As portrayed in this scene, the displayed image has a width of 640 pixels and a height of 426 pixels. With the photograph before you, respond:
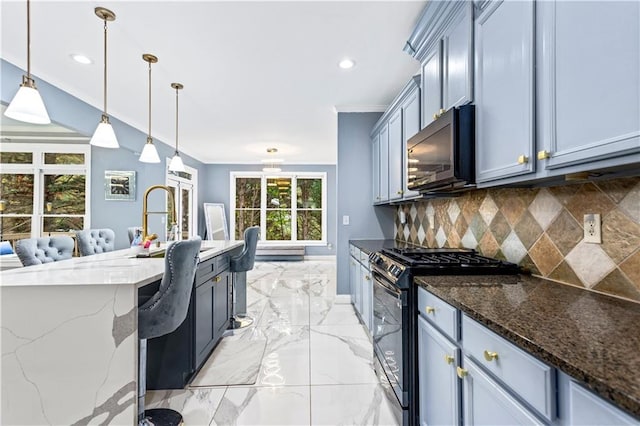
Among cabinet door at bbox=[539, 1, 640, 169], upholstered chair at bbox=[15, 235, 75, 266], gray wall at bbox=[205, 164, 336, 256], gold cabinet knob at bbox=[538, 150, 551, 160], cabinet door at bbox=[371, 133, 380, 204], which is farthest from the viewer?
gray wall at bbox=[205, 164, 336, 256]

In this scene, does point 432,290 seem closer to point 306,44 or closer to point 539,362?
point 539,362

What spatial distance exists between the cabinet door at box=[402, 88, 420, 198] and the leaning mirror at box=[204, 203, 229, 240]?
5870 mm

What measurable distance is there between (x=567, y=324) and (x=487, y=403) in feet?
1.23

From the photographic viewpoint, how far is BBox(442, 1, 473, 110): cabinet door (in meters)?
1.59

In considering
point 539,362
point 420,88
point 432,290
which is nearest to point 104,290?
point 432,290

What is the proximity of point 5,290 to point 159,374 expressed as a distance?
113cm

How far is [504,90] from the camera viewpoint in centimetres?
134

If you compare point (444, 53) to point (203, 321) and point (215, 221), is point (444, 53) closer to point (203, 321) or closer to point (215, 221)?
point (203, 321)

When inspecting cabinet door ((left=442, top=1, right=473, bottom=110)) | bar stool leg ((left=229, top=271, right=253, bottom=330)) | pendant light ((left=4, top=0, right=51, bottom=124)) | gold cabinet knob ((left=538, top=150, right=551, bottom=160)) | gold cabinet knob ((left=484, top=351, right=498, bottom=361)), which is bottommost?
bar stool leg ((left=229, top=271, right=253, bottom=330))

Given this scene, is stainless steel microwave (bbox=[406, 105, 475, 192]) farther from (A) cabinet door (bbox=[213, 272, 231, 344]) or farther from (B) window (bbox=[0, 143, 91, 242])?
(B) window (bbox=[0, 143, 91, 242])

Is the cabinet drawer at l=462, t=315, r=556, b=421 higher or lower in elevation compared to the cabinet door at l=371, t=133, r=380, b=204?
lower

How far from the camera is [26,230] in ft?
17.0

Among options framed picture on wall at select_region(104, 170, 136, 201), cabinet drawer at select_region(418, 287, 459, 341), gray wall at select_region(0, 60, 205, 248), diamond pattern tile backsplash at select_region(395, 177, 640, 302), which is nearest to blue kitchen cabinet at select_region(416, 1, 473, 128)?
diamond pattern tile backsplash at select_region(395, 177, 640, 302)

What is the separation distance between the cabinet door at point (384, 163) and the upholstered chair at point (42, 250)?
3226mm
